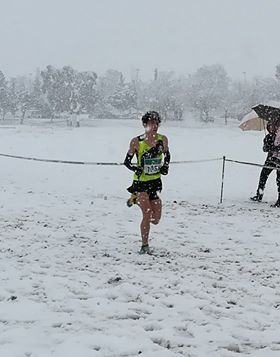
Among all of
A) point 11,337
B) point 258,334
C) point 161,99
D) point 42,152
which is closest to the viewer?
point 11,337

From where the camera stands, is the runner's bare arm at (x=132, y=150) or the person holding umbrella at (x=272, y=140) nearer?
the runner's bare arm at (x=132, y=150)

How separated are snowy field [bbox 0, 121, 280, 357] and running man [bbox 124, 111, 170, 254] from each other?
704 mm

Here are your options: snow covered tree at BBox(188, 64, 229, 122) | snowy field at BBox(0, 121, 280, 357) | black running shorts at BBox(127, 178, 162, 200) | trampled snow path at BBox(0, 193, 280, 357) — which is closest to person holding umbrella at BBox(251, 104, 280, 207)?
snowy field at BBox(0, 121, 280, 357)

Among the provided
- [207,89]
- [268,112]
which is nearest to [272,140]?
[268,112]

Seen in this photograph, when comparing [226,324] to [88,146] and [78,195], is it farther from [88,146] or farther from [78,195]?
[88,146]

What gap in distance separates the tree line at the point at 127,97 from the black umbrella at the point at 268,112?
73351mm

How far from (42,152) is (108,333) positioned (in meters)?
23.7

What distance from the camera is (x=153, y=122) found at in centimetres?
698

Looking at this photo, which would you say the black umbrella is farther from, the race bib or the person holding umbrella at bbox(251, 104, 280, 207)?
the race bib

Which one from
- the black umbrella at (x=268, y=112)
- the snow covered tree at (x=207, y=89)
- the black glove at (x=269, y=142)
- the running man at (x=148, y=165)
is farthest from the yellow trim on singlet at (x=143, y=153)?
the snow covered tree at (x=207, y=89)

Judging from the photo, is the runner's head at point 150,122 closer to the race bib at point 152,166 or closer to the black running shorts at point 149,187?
the race bib at point 152,166

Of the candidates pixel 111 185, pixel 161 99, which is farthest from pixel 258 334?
pixel 161 99

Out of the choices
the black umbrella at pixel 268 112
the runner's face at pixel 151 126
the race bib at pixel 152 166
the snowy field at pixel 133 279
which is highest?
the black umbrella at pixel 268 112

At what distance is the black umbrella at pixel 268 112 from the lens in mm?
11875
